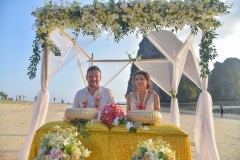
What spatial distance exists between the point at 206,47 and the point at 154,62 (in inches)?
170

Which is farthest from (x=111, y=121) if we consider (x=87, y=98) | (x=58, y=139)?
(x=87, y=98)

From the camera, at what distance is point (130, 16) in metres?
5.09

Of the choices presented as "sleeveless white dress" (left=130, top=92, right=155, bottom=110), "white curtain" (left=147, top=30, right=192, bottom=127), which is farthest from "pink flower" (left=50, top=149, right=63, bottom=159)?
"white curtain" (left=147, top=30, right=192, bottom=127)

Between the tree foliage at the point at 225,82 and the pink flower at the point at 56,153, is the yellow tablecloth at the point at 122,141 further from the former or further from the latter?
the tree foliage at the point at 225,82

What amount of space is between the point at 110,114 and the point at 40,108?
8.24 ft

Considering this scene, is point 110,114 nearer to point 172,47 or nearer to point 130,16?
point 130,16

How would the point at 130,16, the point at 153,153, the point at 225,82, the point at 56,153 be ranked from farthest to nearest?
the point at 225,82 → the point at 130,16 → the point at 56,153 → the point at 153,153

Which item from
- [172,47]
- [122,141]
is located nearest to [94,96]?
[122,141]

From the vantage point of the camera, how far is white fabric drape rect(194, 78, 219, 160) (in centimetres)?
530

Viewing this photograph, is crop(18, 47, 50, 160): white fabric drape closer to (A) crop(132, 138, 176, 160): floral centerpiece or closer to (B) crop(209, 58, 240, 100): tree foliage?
(A) crop(132, 138, 176, 160): floral centerpiece

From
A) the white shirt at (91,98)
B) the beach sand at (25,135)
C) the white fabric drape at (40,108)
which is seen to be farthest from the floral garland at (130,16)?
the beach sand at (25,135)

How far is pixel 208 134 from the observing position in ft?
17.7

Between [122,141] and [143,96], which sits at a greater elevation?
[143,96]

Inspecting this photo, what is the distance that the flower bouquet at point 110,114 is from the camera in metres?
3.96
